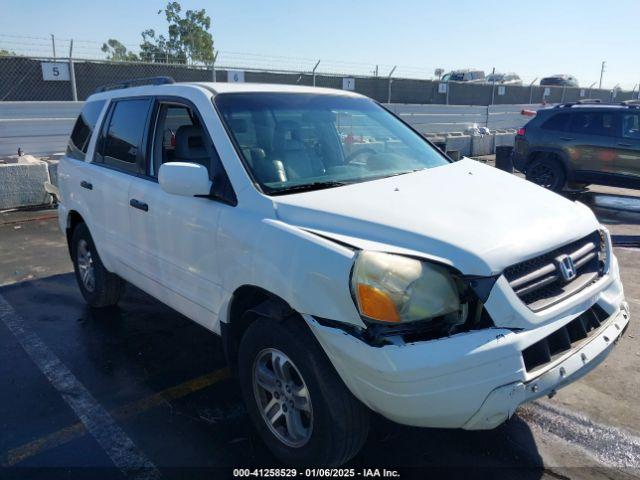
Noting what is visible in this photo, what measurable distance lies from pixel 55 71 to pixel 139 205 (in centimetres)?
1218

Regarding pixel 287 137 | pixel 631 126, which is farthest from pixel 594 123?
pixel 287 137

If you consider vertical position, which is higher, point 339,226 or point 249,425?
point 339,226

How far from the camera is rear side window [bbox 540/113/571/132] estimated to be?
1045cm

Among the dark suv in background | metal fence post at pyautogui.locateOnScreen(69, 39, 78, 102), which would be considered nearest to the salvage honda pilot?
the dark suv in background

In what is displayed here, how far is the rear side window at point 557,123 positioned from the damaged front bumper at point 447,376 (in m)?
9.48

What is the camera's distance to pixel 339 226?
245cm

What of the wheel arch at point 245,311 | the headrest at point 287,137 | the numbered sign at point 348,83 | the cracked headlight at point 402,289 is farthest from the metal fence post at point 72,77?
the cracked headlight at point 402,289

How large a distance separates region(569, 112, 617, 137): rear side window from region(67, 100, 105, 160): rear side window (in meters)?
9.05

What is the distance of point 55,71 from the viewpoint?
13531mm

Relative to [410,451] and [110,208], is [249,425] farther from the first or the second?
[110,208]

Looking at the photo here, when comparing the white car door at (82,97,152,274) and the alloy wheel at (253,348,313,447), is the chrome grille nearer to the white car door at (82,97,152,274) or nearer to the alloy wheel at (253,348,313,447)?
the alloy wheel at (253,348,313,447)

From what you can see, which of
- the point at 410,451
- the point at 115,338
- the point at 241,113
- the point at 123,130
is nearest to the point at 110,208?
the point at 123,130

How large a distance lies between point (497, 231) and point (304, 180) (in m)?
1.12

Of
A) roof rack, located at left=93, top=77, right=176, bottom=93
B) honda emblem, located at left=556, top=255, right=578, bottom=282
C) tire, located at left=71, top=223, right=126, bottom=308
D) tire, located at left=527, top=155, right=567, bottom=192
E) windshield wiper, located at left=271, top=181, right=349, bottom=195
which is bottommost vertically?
tire, located at left=71, top=223, right=126, bottom=308
